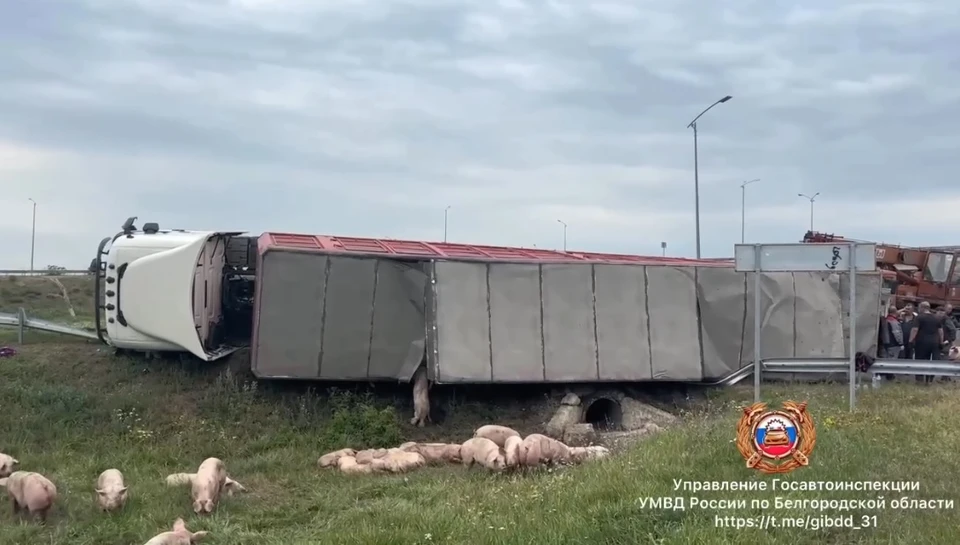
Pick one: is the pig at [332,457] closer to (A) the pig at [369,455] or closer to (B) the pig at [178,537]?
(A) the pig at [369,455]

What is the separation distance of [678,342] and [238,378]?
280 inches

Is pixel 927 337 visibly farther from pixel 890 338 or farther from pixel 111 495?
pixel 111 495

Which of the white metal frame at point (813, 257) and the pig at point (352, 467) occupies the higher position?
the white metal frame at point (813, 257)

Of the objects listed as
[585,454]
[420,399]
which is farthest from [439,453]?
[420,399]

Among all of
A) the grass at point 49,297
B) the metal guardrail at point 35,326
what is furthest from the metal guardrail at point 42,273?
the metal guardrail at point 35,326

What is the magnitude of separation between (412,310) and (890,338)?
9.36 m

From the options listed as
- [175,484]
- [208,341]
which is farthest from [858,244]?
[208,341]

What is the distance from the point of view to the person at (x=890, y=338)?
646 inches

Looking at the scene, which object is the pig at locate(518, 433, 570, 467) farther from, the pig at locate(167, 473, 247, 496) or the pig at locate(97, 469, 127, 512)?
the pig at locate(97, 469, 127, 512)

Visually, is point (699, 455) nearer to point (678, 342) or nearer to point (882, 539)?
point (882, 539)

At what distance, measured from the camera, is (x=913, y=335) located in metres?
16.3

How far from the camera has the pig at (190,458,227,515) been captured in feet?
27.6

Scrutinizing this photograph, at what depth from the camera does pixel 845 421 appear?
31.7 feet

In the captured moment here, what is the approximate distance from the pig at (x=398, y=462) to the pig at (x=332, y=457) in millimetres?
613
